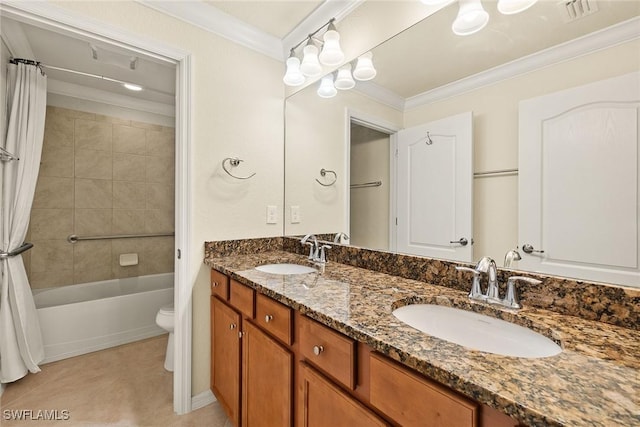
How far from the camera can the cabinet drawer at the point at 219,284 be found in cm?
151

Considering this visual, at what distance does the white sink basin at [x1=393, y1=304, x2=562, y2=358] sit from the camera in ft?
2.49

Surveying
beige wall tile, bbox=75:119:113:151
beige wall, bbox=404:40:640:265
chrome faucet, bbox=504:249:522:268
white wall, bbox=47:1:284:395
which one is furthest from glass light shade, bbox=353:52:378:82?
beige wall tile, bbox=75:119:113:151

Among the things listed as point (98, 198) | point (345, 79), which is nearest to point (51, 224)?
point (98, 198)

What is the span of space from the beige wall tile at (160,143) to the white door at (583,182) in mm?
3445

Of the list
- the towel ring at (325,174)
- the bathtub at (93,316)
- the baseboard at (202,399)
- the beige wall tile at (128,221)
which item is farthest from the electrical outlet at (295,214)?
the beige wall tile at (128,221)

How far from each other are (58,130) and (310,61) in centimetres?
262

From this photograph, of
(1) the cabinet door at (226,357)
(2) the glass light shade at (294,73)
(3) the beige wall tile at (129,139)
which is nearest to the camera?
(1) the cabinet door at (226,357)

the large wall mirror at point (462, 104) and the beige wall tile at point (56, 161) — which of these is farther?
the beige wall tile at point (56, 161)

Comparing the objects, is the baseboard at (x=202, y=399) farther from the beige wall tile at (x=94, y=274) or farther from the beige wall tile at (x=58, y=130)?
the beige wall tile at (x=58, y=130)

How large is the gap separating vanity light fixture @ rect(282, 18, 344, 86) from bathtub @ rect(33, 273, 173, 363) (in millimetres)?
2336

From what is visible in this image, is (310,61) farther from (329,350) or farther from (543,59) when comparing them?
(329,350)

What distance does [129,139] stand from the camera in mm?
3070

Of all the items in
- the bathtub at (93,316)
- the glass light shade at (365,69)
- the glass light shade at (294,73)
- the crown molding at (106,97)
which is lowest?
the bathtub at (93,316)

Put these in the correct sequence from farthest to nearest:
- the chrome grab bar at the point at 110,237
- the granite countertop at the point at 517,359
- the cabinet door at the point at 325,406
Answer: the chrome grab bar at the point at 110,237, the cabinet door at the point at 325,406, the granite countertop at the point at 517,359
